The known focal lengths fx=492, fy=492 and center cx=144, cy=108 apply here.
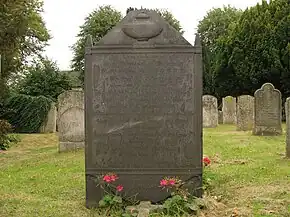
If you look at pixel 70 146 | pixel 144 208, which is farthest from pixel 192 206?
pixel 70 146

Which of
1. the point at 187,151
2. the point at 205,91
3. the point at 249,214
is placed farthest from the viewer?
the point at 205,91

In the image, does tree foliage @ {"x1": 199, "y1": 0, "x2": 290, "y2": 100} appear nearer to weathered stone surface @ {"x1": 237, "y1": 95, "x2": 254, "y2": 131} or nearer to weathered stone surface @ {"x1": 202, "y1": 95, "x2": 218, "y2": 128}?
weathered stone surface @ {"x1": 202, "y1": 95, "x2": 218, "y2": 128}

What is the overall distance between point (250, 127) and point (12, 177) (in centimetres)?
1229

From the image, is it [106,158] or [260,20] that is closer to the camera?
[106,158]

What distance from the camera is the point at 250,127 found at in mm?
19703

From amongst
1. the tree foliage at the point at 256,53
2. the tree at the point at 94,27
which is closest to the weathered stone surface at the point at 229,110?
the tree foliage at the point at 256,53

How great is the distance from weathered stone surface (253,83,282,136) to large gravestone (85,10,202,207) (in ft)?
33.2

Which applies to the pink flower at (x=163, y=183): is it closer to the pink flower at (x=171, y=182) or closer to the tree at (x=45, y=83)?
the pink flower at (x=171, y=182)

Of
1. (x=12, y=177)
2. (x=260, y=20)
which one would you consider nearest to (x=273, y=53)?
(x=260, y=20)

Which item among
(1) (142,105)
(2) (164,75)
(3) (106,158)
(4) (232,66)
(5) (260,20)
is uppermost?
(5) (260,20)

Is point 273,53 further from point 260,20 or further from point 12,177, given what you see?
point 12,177

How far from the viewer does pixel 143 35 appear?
257 inches

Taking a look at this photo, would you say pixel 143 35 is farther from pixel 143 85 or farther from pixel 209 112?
pixel 209 112

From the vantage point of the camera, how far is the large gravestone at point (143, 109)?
6.51 meters
